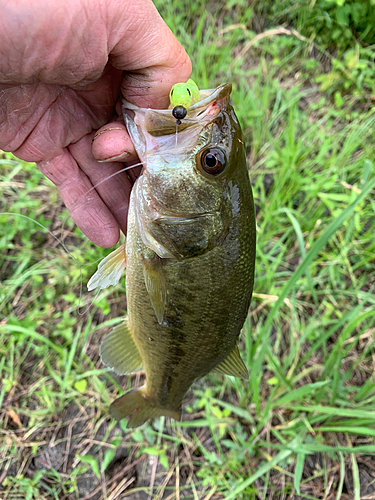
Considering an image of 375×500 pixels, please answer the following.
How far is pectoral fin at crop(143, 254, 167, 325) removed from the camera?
1.58 meters

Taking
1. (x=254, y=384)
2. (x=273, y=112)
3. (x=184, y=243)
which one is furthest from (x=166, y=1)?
(x=254, y=384)

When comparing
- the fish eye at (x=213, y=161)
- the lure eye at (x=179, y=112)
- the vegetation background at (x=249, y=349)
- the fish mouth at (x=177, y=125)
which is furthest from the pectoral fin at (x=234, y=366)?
the lure eye at (x=179, y=112)

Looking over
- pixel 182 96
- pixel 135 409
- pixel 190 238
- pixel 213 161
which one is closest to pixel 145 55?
pixel 182 96

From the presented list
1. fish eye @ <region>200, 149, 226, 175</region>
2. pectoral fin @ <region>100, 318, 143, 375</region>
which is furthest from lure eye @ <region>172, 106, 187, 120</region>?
pectoral fin @ <region>100, 318, 143, 375</region>

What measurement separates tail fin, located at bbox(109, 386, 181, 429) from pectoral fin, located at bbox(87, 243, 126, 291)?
738mm

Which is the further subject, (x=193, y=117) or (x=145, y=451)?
(x=145, y=451)

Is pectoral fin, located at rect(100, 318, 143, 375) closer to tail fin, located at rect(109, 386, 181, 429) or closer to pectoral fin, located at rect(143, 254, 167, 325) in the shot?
tail fin, located at rect(109, 386, 181, 429)

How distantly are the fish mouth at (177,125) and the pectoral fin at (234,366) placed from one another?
3.64 feet

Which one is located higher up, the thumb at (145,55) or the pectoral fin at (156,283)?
the thumb at (145,55)

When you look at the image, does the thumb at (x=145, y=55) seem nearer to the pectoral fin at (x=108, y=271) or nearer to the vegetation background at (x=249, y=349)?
the pectoral fin at (x=108, y=271)

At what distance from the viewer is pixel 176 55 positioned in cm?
158

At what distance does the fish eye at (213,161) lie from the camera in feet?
4.73

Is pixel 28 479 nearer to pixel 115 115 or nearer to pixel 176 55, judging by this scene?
pixel 115 115

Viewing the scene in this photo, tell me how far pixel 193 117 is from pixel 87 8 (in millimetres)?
633
